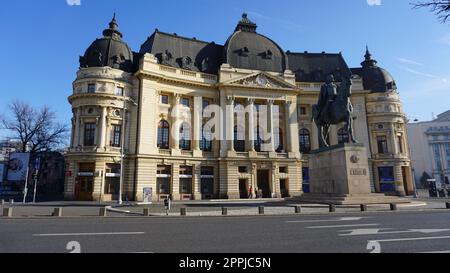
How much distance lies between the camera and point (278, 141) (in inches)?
2019

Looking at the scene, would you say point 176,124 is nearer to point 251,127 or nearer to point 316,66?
point 251,127

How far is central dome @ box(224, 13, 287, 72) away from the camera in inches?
2042

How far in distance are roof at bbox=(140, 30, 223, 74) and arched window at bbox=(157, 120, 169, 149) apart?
32.1ft

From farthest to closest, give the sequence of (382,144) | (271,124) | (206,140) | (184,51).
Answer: (382,144), (184,51), (271,124), (206,140)

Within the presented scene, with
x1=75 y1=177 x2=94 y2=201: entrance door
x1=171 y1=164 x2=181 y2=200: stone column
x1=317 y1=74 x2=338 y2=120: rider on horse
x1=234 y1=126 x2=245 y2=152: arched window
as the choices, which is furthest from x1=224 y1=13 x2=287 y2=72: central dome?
x1=75 y1=177 x2=94 y2=201: entrance door

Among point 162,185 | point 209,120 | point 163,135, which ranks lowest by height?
point 162,185

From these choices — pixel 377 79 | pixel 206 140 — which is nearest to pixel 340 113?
pixel 206 140

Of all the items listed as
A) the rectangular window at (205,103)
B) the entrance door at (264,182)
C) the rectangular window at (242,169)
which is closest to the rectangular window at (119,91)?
the rectangular window at (205,103)

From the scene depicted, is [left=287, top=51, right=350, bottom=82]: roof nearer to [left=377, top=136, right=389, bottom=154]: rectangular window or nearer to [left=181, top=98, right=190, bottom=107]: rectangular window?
[left=377, top=136, right=389, bottom=154]: rectangular window

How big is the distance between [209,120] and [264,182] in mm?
→ 13701

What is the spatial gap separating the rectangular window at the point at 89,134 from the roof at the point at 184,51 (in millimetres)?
14487

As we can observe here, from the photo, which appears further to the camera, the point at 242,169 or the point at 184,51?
the point at 184,51
